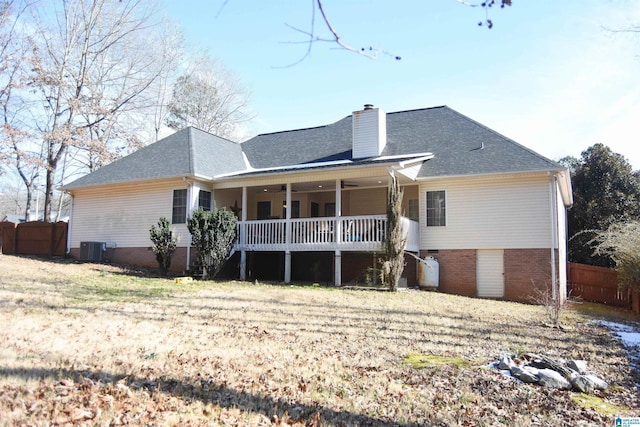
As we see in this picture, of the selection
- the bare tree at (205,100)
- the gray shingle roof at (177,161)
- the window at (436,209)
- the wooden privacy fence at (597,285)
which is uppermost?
the bare tree at (205,100)

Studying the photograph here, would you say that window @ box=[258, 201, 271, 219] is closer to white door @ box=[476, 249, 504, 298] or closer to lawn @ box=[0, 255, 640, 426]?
white door @ box=[476, 249, 504, 298]

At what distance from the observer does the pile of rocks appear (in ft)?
19.5

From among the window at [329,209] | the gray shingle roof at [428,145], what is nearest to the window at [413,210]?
the gray shingle roof at [428,145]

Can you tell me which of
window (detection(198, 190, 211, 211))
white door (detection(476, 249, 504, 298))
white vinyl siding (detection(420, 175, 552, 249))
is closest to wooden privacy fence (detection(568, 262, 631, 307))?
white door (detection(476, 249, 504, 298))

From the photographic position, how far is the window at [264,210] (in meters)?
21.7

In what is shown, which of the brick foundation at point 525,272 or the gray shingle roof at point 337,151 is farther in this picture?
the gray shingle roof at point 337,151

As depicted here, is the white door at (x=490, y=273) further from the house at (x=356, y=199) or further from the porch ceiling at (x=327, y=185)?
the porch ceiling at (x=327, y=185)

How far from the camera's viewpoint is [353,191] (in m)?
20.3

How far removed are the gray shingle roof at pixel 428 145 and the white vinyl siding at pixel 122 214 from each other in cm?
478

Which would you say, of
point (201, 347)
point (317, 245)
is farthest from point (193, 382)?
point (317, 245)

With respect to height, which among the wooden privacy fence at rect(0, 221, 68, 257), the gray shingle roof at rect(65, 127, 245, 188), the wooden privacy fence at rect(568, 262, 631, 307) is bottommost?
the wooden privacy fence at rect(568, 262, 631, 307)

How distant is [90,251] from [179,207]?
167 inches

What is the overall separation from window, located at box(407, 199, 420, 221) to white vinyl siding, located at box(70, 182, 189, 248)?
Answer: 861 centimetres

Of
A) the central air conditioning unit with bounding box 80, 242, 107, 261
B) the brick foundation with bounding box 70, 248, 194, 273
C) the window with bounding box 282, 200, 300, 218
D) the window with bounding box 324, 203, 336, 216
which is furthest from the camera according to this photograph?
the window with bounding box 324, 203, 336, 216
